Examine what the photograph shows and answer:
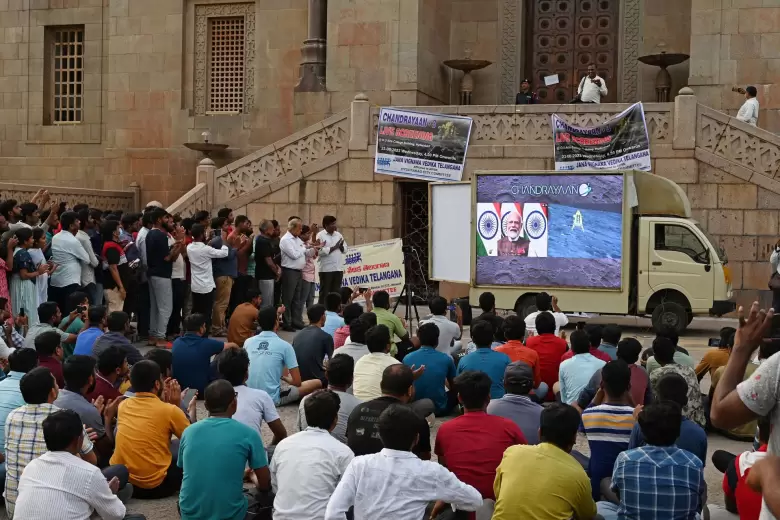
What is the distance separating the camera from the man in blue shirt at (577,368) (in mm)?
9492

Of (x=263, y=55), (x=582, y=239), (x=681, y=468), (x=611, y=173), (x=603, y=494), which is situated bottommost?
(x=603, y=494)

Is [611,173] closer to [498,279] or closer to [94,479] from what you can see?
[498,279]

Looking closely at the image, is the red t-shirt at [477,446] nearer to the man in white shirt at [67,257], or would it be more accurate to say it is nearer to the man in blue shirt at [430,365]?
the man in blue shirt at [430,365]

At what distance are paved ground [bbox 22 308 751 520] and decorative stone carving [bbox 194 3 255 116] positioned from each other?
40.8ft

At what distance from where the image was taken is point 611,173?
16.6 m

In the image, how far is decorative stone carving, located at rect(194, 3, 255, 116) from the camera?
27.3 metres

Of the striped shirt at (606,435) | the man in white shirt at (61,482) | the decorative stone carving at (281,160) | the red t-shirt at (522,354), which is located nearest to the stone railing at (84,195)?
the decorative stone carving at (281,160)

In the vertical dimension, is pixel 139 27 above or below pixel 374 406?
above

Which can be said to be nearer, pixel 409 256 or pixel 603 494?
pixel 603 494

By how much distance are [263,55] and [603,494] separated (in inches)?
839

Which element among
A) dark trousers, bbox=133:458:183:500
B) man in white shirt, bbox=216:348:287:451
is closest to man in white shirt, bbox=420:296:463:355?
man in white shirt, bbox=216:348:287:451

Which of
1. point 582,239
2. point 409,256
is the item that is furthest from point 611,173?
point 409,256

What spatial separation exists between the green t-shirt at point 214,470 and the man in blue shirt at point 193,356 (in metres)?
3.48

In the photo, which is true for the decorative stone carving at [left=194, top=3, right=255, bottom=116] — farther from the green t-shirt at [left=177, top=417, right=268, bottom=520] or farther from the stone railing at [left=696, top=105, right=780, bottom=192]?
the green t-shirt at [left=177, top=417, right=268, bottom=520]
